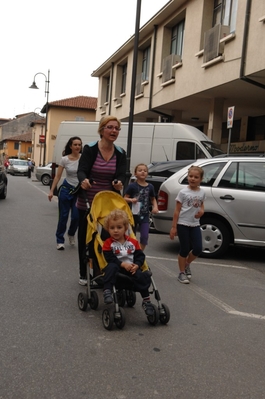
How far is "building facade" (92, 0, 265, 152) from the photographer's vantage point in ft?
51.9

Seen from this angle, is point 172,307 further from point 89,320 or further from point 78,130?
point 78,130

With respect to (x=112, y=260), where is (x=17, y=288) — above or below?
below

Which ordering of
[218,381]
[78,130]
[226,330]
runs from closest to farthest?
[218,381] → [226,330] → [78,130]

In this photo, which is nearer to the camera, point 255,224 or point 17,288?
point 17,288

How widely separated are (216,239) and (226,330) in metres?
3.55

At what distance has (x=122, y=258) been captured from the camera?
181 inches

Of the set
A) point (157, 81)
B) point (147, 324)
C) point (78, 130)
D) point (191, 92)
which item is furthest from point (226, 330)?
point (157, 81)

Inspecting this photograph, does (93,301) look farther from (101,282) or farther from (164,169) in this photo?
(164,169)

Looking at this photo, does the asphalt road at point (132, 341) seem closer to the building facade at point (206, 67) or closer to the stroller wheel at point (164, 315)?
the stroller wheel at point (164, 315)

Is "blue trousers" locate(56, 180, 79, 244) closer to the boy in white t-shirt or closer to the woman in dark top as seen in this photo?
the boy in white t-shirt

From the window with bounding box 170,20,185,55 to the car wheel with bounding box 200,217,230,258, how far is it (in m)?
16.1

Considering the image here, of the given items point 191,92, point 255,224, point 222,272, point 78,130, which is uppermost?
point 191,92

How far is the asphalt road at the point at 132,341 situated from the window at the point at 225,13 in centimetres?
1296

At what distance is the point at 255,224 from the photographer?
25.7 feet
